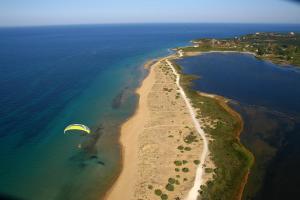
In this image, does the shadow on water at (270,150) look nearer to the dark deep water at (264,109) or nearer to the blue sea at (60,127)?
the dark deep water at (264,109)

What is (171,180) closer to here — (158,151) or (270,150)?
(158,151)

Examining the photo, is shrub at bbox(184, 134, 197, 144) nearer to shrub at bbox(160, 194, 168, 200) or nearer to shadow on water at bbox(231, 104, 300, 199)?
shadow on water at bbox(231, 104, 300, 199)

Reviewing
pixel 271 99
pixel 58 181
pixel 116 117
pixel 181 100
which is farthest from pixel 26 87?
pixel 271 99

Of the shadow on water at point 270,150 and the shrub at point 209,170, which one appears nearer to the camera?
the shadow on water at point 270,150

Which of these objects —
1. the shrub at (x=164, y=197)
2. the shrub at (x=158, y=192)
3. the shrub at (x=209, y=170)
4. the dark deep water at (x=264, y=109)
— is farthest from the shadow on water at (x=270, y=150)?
the shrub at (x=158, y=192)

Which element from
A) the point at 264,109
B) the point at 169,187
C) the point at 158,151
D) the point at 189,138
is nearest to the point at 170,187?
the point at 169,187

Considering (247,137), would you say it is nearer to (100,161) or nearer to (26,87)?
(100,161)
